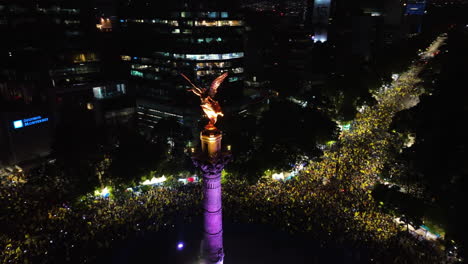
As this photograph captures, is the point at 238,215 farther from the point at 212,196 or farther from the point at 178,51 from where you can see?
the point at 178,51

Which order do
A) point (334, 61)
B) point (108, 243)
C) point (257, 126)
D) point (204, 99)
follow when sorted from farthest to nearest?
point (334, 61), point (257, 126), point (108, 243), point (204, 99)

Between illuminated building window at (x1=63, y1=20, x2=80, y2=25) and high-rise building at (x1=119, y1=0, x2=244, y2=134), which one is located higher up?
illuminated building window at (x1=63, y1=20, x2=80, y2=25)

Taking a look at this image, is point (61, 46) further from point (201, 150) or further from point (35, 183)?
point (201, 150)

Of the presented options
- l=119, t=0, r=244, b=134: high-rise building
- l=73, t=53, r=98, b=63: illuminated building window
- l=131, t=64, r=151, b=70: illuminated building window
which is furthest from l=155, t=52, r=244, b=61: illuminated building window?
l=73, t=53, r=98, b=63: illuminated building window

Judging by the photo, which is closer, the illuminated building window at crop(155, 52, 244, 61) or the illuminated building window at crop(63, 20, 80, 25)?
the illuminated building window at crop(63, 20, 80, 25)

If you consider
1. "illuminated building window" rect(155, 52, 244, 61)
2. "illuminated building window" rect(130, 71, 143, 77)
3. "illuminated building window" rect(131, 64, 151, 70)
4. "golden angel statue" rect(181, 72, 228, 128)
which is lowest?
"illuminated building window" rect(130, 71, 143, 77)

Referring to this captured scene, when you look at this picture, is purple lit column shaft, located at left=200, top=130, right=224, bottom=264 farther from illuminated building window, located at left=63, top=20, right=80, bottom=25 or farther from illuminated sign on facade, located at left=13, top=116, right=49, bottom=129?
illuminated building window, located at left=63, top=20, right=80, bottom=25

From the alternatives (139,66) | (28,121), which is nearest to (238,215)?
(28,121)

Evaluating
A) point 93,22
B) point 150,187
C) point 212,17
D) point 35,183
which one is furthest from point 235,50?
point 35,183
